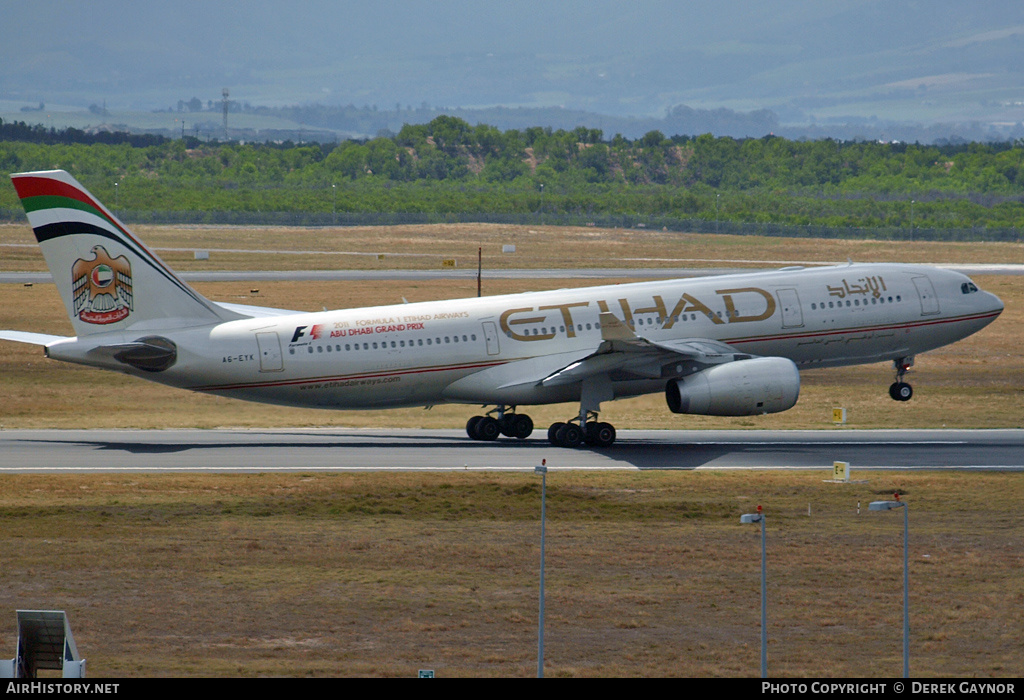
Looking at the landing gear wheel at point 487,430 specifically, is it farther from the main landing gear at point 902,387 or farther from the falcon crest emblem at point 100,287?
the main landing gear at point 902,387

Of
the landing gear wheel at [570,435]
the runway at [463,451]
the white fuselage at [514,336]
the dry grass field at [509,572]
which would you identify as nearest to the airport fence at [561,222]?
the white fuselage at [514,336]

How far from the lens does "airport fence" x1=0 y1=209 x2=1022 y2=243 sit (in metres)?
→ 162

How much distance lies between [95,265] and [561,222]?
142m

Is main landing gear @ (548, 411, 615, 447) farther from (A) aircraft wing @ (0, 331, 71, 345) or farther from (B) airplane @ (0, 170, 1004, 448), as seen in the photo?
(A) aircraft wing @ (0, 331, 71, 345)

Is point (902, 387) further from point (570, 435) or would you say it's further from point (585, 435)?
point (570, 435)

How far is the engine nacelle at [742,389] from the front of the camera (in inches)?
1681

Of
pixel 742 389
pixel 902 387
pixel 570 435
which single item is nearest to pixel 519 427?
pixel 570 435

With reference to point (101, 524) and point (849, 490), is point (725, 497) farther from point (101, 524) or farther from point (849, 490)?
point (101, 524)

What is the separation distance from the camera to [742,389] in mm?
42656

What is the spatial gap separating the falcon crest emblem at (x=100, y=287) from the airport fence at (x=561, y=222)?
132827mm

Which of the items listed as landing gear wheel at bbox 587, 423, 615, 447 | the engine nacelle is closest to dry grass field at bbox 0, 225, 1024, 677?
the engine nacelle

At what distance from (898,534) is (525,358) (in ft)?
50.6

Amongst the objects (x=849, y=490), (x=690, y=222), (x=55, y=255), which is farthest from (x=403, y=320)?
(x=690, y=222)

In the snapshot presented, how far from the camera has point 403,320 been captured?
44875 millimetres
